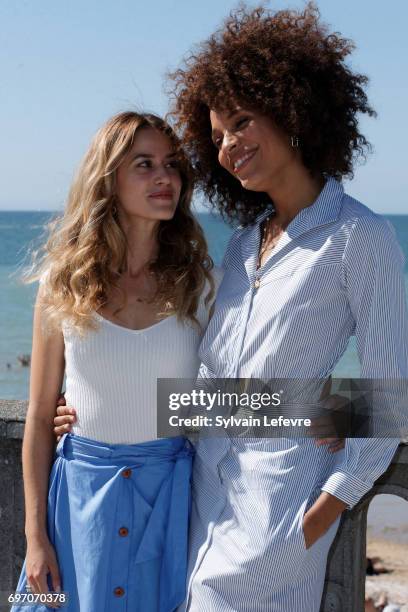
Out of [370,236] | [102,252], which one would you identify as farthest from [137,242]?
[370,236]

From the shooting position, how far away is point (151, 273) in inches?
122

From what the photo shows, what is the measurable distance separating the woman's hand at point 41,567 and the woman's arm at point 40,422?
0.01 m

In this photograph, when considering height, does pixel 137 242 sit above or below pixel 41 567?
above

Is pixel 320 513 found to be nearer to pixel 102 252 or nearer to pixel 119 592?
pixel 119 592

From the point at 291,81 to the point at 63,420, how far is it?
1.29 metres

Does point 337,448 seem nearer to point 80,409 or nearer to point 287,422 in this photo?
point 287,422

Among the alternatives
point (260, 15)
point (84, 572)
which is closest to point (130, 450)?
point (84, 572)

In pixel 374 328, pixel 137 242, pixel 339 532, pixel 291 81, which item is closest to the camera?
pixel 374 328

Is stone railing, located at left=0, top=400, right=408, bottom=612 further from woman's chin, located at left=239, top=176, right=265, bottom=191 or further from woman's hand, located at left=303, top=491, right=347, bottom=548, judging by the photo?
woman's chin, located at left=239, top=176, right=265, bottom=191

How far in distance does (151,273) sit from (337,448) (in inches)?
37.5

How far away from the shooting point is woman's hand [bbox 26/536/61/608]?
2.78 m

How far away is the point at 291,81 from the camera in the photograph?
267cm

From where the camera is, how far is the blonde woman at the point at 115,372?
2705 millimetres

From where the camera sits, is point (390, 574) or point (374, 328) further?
point (390, 574)
